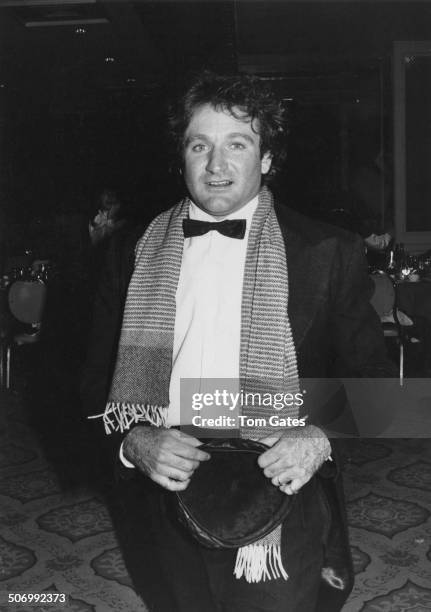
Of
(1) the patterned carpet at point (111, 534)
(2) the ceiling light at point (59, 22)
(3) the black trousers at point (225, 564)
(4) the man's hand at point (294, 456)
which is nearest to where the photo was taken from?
(4) the man's hand at point (294, 456)

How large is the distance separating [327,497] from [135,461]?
1.19ft

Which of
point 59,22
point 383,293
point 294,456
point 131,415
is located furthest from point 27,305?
point 59,22

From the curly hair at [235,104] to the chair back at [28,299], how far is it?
3142mm

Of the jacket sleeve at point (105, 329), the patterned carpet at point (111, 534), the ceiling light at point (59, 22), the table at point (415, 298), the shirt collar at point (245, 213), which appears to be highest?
the ceiling light at point (59, 22)

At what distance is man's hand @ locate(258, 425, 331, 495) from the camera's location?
1130 millimetres

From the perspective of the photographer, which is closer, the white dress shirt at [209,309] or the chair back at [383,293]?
the white dress shirt at [209,309]

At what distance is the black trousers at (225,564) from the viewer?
1243 mm

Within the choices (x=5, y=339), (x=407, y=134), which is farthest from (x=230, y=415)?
(x=407, y=134)

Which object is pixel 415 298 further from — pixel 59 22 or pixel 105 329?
pixel 59 22

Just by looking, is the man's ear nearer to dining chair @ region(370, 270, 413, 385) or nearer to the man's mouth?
the man's mouth

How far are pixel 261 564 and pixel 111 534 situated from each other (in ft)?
5.51

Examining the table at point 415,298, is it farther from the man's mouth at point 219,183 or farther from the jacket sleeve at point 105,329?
the man's mouth at point 219,183

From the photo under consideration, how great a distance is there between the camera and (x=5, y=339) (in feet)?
14.7

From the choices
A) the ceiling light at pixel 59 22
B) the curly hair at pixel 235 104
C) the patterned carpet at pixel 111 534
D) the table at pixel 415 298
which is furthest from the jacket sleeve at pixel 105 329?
the ceiling light at pixel 59 22
